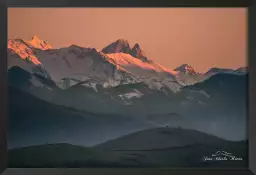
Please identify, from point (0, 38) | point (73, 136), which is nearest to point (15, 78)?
point (0, 38)

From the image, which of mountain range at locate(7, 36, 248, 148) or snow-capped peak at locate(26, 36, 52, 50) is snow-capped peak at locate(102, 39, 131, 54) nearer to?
mountain range at locate(7, 36, 248, 148)

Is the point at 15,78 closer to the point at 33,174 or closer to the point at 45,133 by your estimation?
the point at 45,133

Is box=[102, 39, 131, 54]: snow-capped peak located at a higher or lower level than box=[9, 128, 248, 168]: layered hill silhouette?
higher

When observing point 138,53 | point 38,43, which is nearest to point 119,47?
point 138,53

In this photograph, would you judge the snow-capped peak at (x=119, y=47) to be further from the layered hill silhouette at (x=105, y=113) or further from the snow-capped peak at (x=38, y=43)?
the snow-capped peak at (x=38, y=43)

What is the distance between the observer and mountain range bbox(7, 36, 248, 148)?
1.20m

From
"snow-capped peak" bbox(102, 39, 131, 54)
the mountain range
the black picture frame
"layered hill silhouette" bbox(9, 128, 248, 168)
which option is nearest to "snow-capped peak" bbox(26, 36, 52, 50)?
the mountain range

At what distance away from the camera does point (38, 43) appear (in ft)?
3.95

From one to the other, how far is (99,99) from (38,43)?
0.33 m

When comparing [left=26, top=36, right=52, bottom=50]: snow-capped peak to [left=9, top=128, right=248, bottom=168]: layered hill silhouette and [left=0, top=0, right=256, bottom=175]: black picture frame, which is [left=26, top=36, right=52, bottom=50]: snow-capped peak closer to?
[left=0, top=0, right=256, bottom=175]: black picture frame

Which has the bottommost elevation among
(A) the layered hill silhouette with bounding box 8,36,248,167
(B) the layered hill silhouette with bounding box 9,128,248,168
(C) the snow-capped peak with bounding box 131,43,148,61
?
(B) the layered hill silhouette with bounding box 9,128,248,168

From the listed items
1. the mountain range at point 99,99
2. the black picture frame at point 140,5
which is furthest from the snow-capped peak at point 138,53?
the black picture frame at point 140,5

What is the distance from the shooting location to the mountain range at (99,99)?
1.20 metres

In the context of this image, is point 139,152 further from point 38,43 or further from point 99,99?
point 38,43
